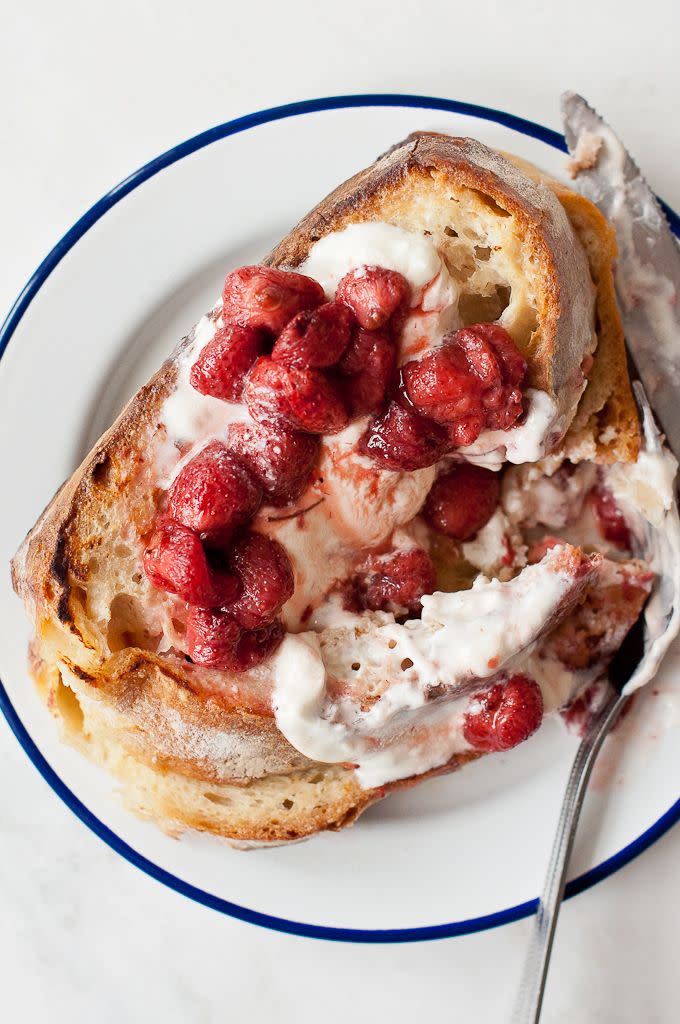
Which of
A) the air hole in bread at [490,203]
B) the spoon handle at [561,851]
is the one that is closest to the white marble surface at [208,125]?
the spoon handle at [561,851]

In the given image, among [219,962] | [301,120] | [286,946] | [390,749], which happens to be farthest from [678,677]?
[301,120]

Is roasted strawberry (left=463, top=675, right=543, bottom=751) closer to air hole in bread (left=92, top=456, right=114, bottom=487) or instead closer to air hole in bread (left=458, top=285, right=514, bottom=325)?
air hole in bread (left=458, top=285, right=514, bottom=325)

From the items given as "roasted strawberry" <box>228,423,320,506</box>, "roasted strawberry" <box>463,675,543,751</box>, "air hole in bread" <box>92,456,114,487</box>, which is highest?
"air hole in bread" <box>92,456,114,487</box>

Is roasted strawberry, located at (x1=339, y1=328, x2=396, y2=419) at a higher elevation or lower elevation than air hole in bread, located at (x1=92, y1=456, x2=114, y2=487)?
lower

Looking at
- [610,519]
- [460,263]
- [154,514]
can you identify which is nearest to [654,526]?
[610,519]

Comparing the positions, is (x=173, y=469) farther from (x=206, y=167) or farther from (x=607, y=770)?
(x=607, y=770)

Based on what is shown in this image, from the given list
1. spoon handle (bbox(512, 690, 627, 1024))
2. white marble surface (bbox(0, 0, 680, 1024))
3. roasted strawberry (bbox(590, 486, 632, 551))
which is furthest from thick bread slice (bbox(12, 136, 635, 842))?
spoon handle (bbox(512, 690, 627, 1024))

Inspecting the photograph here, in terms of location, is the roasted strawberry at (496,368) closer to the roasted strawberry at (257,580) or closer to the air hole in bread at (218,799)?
the roasted strawberry at (257,580)

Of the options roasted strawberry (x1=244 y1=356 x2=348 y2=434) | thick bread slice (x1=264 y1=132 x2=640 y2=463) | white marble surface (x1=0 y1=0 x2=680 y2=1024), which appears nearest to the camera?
roasted strawberry (x1=244 y1=356 x2=348 y2=434)

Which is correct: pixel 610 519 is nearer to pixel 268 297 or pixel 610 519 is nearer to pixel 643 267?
pixel 643 267
